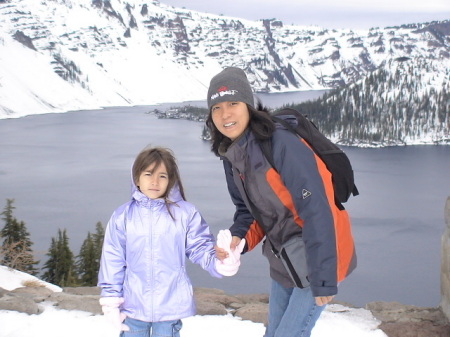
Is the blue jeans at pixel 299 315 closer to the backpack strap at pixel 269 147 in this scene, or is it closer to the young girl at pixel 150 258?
the young girl at pixel 150 258

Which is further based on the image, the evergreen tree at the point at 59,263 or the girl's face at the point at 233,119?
the evergreen tree at the point at 59,263

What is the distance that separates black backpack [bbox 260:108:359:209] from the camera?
3.26m

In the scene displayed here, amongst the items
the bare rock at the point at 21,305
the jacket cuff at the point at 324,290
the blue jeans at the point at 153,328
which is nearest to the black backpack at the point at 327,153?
the jacket cuff at the point at 324,290

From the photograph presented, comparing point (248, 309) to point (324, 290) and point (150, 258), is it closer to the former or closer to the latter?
point (150, 258)

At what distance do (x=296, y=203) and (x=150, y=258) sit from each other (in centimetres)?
113

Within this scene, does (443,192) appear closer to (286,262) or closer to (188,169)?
(188,169)

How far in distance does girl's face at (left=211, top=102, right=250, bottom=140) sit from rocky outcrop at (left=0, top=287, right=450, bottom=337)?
2.73 meters

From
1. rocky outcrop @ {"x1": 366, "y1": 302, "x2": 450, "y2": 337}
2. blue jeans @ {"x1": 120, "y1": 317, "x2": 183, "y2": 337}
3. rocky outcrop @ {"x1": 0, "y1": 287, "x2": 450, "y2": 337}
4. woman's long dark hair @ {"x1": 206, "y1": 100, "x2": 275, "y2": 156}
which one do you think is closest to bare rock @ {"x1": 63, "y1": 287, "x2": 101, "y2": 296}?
rocky outcrop @ {"x1": 0, "y1": 287, "x2": 450, "y2": 337}

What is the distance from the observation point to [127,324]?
371 centimetres

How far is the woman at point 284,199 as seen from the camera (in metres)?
3.08

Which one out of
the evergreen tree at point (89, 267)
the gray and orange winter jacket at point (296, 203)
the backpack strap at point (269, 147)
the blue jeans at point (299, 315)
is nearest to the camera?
the gray and orange winter jacket at point (296, 203)

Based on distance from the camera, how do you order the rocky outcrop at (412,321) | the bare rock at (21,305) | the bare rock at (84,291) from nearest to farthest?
the rocky outcrop at (412,321) < the bare rock at (21,305) < the bare rock at (84,291)

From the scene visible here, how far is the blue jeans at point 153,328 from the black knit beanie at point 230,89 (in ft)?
4.96

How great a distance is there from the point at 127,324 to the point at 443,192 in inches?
2131
